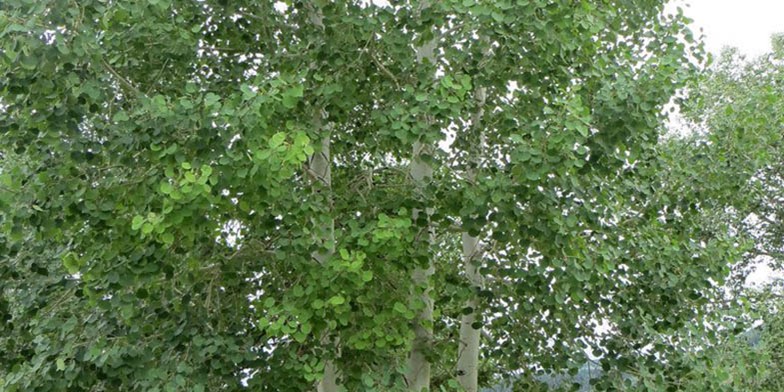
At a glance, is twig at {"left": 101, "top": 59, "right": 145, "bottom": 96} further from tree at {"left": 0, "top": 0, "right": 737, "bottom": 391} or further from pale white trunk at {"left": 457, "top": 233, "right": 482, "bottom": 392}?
pale white trunk at {"left": 457, "top": 233, "right": 482, "bottom": 392}

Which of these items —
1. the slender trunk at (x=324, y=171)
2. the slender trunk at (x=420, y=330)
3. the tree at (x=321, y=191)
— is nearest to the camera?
the tree at (x=321, y=191)

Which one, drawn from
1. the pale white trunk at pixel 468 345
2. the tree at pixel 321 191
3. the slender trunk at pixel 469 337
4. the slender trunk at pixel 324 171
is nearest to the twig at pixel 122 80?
the tree at pixel 321 191

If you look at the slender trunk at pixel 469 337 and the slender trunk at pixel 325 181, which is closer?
the slender trunk at pixel 325 181

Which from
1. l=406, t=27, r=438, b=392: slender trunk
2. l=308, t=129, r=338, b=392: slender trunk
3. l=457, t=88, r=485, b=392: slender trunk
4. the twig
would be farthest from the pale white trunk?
the twig

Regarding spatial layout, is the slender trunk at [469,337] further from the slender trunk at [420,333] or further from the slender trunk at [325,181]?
the slender trunk at [325,181]

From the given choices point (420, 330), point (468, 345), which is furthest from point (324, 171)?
point (468, 345)

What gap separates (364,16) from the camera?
6.09 m

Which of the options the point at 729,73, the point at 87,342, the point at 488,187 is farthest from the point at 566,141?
the point at 729,73

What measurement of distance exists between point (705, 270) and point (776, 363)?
8832 mm

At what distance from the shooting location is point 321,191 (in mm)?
6238

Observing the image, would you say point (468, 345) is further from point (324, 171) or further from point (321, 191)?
point (321, 191)

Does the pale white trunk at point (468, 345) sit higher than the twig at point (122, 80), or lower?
lower

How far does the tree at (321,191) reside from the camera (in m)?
5.19

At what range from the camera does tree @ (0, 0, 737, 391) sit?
519 cm
